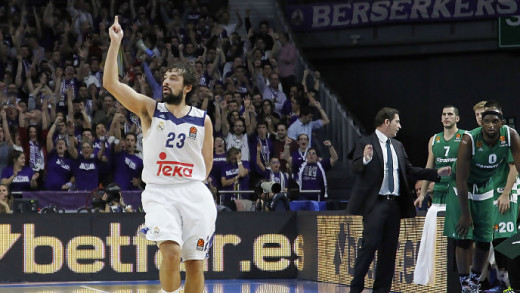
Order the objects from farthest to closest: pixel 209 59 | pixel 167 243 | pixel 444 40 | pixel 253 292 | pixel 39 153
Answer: pixel 444 40, pixel 209 59, pixel 39 153, pixel 253 292, pixel 167 243

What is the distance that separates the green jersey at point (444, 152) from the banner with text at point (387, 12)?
1161 cm

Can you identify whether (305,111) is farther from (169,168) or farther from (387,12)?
(169,168)

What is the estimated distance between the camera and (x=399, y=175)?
11.0m

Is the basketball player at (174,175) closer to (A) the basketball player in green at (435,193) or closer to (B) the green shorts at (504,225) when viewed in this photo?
(B) the green shorts at (504,225)

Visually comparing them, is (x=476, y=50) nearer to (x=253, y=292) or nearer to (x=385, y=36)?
(x=385, y=36)

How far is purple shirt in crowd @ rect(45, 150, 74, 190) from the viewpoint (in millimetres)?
17703

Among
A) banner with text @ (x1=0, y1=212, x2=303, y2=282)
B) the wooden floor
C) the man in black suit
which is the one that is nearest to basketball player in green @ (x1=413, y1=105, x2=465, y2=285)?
the man in black suit

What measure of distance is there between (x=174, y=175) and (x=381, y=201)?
341cm

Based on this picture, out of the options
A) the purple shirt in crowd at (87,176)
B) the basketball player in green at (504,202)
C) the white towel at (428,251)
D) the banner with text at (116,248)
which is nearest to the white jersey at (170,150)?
the basketball player in green at (504,202)

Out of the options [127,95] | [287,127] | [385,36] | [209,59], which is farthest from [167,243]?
[385,36]

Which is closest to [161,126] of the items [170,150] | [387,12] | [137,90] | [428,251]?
[170,150]

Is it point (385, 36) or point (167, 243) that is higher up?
point (385, 36)

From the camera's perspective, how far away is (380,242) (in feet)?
35.5

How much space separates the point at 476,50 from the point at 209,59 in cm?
702
